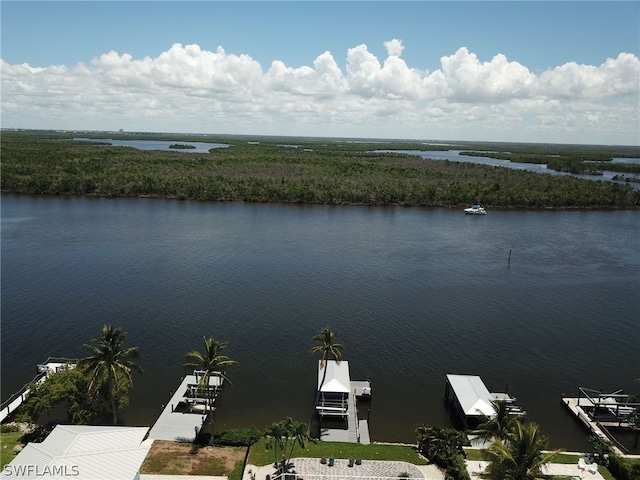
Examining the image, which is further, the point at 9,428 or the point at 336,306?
the point at 336,306

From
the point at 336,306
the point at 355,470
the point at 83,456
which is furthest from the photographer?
the point at 336,306

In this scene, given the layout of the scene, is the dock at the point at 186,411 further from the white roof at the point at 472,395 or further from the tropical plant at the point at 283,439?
the white roof at the point at 472,395

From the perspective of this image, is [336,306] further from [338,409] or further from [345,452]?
[345,452]

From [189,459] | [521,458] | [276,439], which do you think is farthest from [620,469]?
[189,459]

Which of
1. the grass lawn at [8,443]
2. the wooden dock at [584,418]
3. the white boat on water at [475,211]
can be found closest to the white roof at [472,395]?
the wooden dock at [584,418]

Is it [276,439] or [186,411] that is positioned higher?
[276,439]

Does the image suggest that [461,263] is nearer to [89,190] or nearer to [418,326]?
[418,326]

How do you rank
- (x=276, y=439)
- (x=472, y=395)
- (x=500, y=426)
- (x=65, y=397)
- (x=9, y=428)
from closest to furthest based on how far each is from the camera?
(x=500, y=426) → (x=276, y=439) → (x=65, y=397) → (x=9, y=428) → (x=472, y=395)
